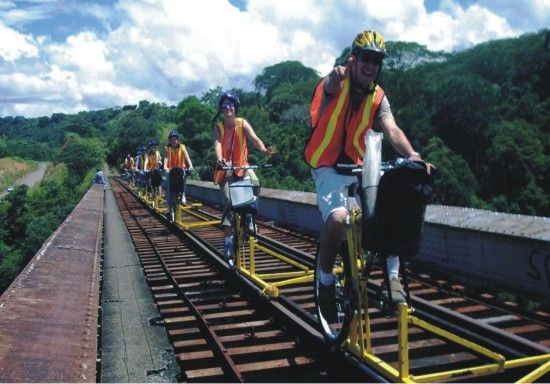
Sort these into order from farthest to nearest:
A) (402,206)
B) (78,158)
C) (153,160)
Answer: (78,158)
(153,160)
(402,206)

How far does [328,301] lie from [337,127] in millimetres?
1272

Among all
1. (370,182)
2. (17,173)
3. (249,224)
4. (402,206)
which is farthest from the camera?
(17,173)

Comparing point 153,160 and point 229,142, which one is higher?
point 229,142

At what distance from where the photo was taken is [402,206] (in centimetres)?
336

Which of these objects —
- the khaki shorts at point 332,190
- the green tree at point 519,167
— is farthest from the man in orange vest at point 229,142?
the green tree at point 519,167

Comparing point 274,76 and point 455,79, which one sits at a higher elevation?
point 274,76

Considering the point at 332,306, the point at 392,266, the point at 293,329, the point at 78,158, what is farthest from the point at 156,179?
the point at 78,158

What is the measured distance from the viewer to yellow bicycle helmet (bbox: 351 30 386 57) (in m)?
3.85

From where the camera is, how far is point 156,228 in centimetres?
1487

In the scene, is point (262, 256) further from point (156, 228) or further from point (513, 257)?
point (156, 228)

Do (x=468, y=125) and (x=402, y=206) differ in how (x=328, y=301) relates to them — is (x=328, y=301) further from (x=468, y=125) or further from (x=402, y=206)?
(x=468, y=125)

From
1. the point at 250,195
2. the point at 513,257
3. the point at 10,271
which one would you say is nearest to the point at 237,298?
the point at 250,195

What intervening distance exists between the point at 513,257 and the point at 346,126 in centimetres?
317

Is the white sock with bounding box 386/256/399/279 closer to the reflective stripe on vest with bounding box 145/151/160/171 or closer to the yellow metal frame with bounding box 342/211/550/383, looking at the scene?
the yellow metal frame with bounding box 342/211/550/383
